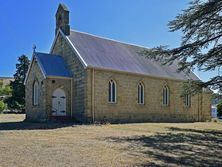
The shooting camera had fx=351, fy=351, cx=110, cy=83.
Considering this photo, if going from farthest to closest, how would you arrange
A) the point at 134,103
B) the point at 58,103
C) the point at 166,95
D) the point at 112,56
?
1. the point at 166,95
2. the point at 112,56
3. the point at 134,103
4. the point at 58,103

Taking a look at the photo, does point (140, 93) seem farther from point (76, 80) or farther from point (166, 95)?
point (76, 80)

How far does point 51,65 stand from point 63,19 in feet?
15.0

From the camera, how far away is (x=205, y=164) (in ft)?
39.4

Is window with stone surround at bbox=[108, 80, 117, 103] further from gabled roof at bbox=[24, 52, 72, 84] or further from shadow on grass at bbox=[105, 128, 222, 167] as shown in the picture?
shadow on grass at bbox=[105, 128, 222, 167]

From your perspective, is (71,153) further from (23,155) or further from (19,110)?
(19,110)

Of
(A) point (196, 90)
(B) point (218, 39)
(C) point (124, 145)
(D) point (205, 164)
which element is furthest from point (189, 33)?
(D) point (205, 164)

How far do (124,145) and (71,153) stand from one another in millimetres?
3349

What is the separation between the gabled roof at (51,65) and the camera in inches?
1128

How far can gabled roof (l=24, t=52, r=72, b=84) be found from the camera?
28.6 metres

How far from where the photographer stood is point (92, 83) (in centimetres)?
2827

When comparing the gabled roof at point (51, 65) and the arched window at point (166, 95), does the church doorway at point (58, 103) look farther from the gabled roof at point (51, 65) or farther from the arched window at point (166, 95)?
the arched window at point (166, 95)

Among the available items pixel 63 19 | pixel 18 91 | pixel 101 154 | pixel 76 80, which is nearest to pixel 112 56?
pixel 76 80

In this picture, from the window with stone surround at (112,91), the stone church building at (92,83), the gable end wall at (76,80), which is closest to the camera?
the gable end wall at (76,80)

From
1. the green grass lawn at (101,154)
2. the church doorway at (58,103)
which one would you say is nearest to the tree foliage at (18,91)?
the church doorway at (58,103)
